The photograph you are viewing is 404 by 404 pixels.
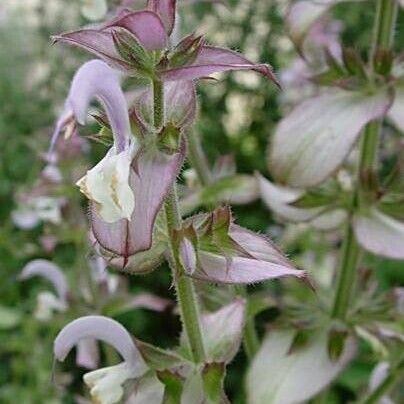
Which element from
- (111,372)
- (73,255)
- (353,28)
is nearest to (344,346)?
(111,372)

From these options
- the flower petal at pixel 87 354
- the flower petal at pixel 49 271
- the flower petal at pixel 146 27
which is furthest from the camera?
the flower petal at pixel 49 271

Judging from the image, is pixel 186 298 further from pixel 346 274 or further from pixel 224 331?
pixel 346 274

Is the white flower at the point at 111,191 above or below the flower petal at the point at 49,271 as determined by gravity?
above

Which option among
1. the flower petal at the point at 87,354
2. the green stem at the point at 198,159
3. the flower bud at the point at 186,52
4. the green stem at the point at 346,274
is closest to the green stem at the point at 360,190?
the green stem at the point at 346,274

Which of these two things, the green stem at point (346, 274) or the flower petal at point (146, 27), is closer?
the flower petal at point (146, 27)

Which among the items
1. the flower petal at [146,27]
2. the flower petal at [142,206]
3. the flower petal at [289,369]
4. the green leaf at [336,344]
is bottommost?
the flower petal at [289,369]

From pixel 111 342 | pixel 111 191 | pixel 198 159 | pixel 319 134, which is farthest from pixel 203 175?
pixel 111 191

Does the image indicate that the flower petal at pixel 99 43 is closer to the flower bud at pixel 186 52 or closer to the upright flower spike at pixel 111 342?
the flower bud at pixel 186 52
